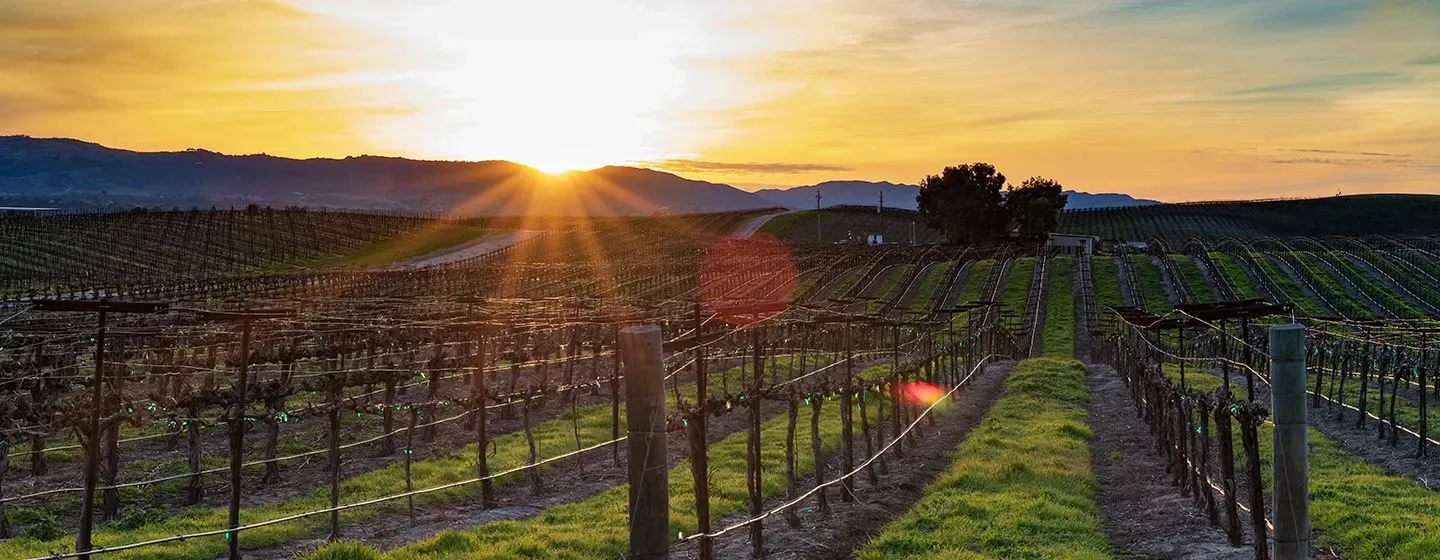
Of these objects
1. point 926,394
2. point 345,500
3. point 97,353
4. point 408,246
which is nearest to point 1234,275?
point 926,394

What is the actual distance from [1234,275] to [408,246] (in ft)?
345

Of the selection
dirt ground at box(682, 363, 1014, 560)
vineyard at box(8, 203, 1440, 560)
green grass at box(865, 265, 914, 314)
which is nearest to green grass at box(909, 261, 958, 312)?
green grass at box(865, 265, 914, 314)

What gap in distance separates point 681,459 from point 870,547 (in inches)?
448

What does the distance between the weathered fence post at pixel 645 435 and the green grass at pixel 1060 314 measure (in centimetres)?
6433

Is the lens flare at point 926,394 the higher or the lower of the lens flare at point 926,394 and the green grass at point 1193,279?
the lower

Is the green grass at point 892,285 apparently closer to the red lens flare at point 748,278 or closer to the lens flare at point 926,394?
the red lens flare at point 748,278

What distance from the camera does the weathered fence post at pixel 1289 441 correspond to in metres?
10.0

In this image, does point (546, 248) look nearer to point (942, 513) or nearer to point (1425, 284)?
point (1425, 284)

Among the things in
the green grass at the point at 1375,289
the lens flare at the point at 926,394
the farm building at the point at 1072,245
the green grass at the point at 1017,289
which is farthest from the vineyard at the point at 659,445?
the farm building at the point at 1072,245

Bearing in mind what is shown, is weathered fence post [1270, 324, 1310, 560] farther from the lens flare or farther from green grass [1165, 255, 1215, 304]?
green grass [1165, 255, 1215, 304]

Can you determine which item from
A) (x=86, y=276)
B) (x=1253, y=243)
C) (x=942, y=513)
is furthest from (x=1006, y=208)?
(x=942, y=513)

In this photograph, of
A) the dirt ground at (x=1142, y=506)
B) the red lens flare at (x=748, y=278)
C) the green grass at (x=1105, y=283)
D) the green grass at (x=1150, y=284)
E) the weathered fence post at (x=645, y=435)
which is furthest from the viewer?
the green grass at (x=1105, y=283)

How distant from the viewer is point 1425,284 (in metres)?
88.1

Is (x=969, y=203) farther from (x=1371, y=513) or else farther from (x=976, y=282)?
(x=1371, y=513)
